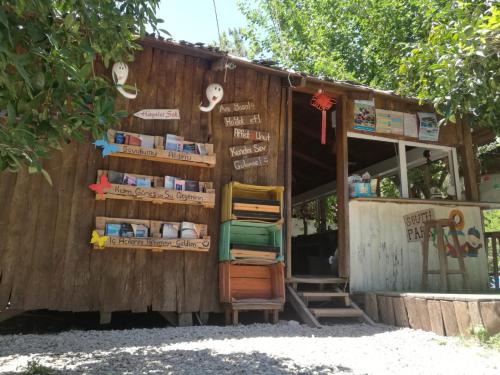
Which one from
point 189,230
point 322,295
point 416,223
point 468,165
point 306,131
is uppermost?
point 306,131

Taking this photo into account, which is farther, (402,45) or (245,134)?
(402,45)

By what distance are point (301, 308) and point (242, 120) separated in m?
2.60

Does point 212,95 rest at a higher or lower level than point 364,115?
lower

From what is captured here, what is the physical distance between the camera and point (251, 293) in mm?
5469

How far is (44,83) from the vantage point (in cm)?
225

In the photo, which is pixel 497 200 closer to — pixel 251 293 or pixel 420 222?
pixel 420 222

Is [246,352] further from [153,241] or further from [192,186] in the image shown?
[192,186]

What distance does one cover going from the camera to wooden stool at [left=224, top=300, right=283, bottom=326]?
5125 mm

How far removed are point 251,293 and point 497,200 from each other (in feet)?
16.2

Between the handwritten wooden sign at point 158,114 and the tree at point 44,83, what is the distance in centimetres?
259

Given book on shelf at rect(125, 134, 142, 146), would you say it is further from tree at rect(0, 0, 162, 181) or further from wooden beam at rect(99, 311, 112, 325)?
tree at rect(0, 0, 162, 181)

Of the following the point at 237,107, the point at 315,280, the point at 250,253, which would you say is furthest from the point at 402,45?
the point at 250,253

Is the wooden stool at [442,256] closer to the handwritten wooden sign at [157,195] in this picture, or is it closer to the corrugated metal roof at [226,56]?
the corrugated metal roof at [226,56]

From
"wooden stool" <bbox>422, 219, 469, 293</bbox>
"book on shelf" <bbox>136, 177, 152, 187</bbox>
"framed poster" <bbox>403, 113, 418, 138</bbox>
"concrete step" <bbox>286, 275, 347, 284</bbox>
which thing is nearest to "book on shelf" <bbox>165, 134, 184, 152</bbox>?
"book on shelf" <bbox>136, 177, 152, 187</bbox>
